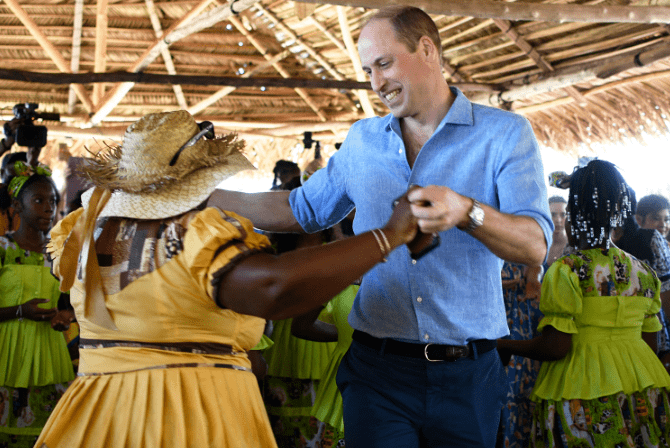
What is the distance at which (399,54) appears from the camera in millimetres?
1992

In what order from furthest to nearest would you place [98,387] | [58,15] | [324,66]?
1. [324,66]
2. [58,15]
3. [98,387]

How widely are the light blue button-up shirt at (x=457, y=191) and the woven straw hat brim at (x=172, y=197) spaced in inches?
19.8

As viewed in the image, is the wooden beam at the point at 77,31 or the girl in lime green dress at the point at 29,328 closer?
the girl in lime green dress at the point at 29,328

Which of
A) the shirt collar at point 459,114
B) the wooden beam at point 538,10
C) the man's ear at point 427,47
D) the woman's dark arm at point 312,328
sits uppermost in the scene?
the wooden beam at point 538,10

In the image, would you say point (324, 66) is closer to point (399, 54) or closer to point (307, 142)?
point (307, 142)

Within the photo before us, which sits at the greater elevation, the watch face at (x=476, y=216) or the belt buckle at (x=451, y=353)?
the watch face at (x=476, y=216)

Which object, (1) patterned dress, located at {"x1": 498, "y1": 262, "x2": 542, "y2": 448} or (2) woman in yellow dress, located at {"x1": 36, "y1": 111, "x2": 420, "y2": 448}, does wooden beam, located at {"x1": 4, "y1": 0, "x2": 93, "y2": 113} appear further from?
(2) woman in yellow dress, located at {"x1": 36, "y1": 111, "x2": 420, "y2": 448}

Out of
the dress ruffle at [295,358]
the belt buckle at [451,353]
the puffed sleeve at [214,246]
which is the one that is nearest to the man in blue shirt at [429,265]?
the belt buckle at [451,353]

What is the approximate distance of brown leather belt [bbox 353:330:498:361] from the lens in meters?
1.90

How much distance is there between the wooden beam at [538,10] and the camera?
15.1 ft

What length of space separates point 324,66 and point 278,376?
585cm

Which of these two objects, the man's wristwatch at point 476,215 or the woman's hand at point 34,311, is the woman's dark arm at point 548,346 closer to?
the man's wristwatch at point 476,215

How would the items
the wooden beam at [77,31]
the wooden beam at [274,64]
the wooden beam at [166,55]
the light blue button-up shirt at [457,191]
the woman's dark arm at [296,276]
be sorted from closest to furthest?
the woman's dark arm at [296,276] → the light blue button-up shirt at [457,191] → the wooden beam at [77,31] → the wooden beam at [166,55] → the wooden beam at [274,64]

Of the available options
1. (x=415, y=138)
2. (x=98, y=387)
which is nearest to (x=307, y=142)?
(x=415, y=138)
